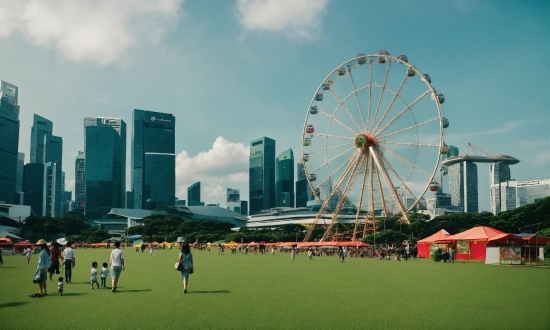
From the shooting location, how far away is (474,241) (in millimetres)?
33375

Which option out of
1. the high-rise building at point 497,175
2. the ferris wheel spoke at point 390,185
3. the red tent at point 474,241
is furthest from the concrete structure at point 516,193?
the red tent at point 474,241

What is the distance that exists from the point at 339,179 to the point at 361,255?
349 inches

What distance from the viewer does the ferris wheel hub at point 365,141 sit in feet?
161

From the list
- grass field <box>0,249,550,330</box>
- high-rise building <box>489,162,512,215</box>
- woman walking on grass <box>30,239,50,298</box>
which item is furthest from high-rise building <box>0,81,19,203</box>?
high-rise building <box>489,162,512,215</box>

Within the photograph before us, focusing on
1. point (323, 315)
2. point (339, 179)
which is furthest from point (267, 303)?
point (339, 179)

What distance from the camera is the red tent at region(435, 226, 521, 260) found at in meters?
31.2

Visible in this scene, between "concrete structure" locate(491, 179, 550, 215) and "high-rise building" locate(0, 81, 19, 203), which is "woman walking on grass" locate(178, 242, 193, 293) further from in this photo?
"concrete structure" locate(491, 179, 550, 215)

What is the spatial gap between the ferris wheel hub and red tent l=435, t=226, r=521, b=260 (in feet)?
50.2

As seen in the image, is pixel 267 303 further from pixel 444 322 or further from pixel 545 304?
pixel 545 304

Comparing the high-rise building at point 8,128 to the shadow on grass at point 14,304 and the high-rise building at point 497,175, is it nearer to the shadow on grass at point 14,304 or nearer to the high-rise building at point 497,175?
the shadow on grass at point 14,304

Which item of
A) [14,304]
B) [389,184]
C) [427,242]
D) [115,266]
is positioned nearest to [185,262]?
[115,266]

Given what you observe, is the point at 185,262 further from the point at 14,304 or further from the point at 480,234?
the point at 480,234

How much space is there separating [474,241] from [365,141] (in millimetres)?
17875

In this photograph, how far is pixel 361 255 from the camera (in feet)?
157
